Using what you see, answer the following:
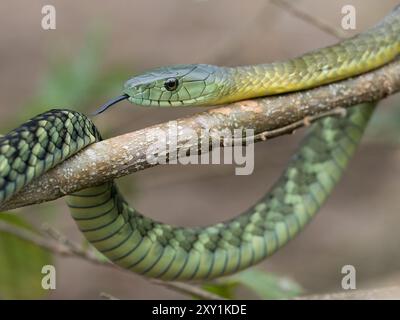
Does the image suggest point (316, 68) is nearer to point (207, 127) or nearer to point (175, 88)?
point (175, 88)

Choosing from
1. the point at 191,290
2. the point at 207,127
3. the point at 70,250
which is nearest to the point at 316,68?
the point at 207,127

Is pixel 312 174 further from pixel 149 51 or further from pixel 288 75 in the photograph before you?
pixel 149 51

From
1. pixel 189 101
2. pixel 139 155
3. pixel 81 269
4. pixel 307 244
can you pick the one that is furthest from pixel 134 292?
pixel 139 155

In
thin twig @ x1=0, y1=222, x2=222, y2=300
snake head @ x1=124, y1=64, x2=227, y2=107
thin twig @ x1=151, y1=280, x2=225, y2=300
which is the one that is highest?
snake head @ x1=124, y1=64, x2=227, y2=107

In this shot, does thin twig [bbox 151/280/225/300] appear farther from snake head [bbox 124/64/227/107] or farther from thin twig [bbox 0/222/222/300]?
snake head [bbox 124/64/227/107]

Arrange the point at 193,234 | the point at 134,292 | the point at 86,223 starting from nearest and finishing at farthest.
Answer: the point at 86,223
the point at 193,234
the point at 134,292

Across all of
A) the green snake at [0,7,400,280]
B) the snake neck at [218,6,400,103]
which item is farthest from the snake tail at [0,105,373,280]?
the snake neck at [218,6,400,103]
